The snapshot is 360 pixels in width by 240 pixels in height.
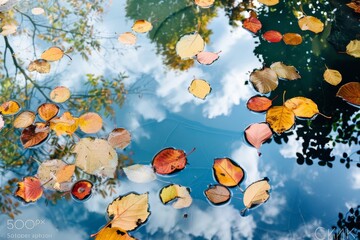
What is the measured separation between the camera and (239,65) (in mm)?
1819

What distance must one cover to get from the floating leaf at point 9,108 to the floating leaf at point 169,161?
2.33 feet

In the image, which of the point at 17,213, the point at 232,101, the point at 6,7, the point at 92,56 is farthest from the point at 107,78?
the point at 6,7

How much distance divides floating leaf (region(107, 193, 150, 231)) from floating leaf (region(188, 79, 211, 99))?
0.61 metres

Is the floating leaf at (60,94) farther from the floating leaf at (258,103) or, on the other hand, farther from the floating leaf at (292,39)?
the floating leaf at (292,39)

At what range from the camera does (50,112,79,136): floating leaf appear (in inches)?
57.7

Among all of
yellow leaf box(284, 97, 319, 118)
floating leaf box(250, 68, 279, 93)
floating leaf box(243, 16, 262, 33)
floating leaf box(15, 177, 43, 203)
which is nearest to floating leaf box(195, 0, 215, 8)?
floating leaf box(243, 16, 262, 33)

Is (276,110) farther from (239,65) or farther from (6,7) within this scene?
(6,7)

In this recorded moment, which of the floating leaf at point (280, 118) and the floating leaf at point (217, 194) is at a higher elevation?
the floating leaf at point (280, 118)

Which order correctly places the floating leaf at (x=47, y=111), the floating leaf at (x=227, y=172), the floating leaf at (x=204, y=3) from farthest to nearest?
1. the floating leaf at (x=204, y=3)
2. the floating leaf at (x=47, y=111)
3. the floating leaf at (x=227, y=172)

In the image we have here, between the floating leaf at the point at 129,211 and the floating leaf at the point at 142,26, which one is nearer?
the floating leaf at the point at 129,211

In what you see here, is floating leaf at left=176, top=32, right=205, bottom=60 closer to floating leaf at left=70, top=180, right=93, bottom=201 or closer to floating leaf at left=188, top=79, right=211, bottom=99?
floating leaf at left=188, top=79, right=211, bottom=99

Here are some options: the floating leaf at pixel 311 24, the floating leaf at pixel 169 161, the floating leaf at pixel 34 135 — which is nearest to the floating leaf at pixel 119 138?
the floating leaf at pixel 169 161

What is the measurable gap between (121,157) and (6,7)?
1435 mm

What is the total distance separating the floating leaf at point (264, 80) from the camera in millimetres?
1657
